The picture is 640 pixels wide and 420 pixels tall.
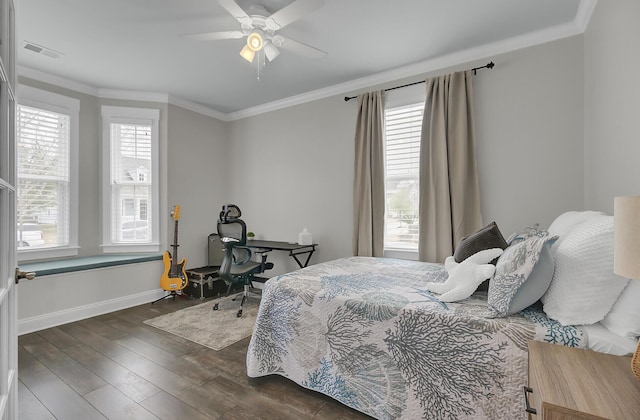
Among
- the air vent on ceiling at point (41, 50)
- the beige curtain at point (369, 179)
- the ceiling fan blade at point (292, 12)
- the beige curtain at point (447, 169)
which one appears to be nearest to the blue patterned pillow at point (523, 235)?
the beige curtain at point (447, 169)

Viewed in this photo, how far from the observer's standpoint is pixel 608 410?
0.79 metres

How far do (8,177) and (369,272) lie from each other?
2.12m

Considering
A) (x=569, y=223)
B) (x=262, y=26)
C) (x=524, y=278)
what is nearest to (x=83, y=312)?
(x=262, y=26)

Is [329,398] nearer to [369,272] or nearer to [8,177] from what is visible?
[369,272]

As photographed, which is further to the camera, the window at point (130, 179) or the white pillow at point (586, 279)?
the window at point (130, 179)

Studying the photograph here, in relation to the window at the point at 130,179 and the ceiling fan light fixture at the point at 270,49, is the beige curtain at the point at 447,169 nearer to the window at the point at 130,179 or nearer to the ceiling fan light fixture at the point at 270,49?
the ceiling fan light fixture at the point at 270,49

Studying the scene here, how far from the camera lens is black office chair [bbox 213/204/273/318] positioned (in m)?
3.41

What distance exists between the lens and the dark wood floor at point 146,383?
1808 mm

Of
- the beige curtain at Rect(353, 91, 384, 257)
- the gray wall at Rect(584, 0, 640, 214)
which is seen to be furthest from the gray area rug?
the gray wall at Rect(584, 0, 640, 214)

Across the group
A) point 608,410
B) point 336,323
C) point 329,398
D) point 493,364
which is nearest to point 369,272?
point 336,323

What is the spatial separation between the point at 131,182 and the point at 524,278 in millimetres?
4371

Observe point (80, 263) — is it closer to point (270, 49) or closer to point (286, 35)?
point (270, 49)

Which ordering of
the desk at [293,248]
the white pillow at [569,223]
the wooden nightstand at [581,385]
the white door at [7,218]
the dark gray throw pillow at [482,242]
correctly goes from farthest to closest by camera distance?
1. the desk at [293,248]
2. the dark gray throw pillow at [482,242]
3. the white pillow at [569,223]
4. the white door at [7,218]
5. the wooden nightstand at [581,385]

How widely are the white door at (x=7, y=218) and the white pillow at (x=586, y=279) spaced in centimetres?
205
